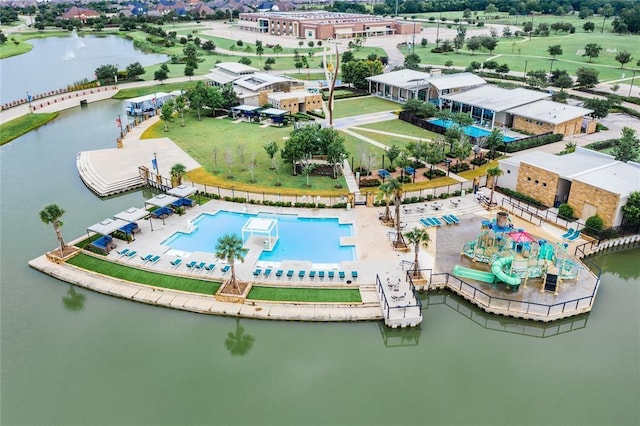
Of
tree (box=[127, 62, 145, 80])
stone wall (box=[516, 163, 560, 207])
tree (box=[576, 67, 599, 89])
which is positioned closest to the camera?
stone wall (box=[516, 163, 560, 207])

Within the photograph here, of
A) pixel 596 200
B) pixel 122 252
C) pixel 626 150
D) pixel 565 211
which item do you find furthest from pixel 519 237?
pixel 122 252

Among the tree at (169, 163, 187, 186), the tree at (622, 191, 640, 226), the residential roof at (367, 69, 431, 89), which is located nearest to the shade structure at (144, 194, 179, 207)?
the tree at (169, 163, 187, 186)

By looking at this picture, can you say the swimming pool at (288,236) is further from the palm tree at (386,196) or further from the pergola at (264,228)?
the palm tree at (386,196)

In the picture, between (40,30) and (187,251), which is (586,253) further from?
(40,30)

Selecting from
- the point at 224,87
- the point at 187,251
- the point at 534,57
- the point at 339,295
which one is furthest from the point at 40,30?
the point at 339,295

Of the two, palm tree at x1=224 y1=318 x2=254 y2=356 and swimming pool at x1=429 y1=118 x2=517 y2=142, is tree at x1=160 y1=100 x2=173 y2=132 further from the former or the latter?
palm tree at x1=224 y1=318 x2=254 y2=356

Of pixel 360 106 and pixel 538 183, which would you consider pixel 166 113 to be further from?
pixel 538 183
